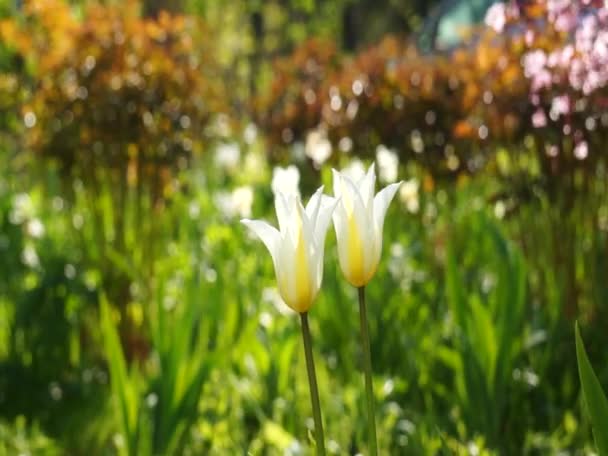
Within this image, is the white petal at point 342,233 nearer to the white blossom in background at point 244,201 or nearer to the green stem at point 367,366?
the green stem at point 367,366

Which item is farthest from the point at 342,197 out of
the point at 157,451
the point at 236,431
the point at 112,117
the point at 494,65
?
the point at 112,117

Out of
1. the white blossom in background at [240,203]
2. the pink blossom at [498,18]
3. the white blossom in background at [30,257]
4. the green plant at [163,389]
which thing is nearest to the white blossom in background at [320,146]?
the white blossom in background at [240,203]

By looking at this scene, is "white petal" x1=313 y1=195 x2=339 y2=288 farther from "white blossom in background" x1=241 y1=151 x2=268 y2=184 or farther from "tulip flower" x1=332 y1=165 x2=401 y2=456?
"white blossom in background" x1=241 y1=151 x2=268 y2=184

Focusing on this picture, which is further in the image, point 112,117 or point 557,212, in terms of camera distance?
point 112,117

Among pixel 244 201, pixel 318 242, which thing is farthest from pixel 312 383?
pixel 244 201

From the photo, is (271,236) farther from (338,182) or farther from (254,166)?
(254,166)

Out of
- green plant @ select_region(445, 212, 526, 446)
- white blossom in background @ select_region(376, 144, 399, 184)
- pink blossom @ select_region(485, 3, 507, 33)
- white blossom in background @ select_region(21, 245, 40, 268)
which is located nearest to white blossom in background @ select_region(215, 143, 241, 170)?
white blossom in background @ select_region(376, 144, 399, 184)

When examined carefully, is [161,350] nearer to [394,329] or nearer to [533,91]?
[394,329]
